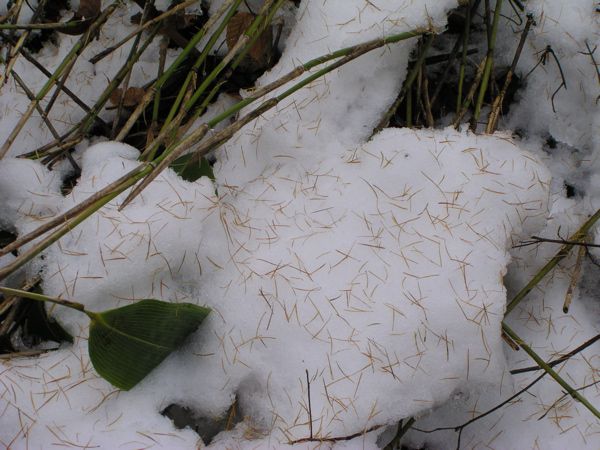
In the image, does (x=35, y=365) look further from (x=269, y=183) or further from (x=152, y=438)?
(x=269, y=183)

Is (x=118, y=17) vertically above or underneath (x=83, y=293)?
above

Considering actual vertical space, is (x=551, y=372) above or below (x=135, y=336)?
above

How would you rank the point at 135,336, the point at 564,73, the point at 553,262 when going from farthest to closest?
the point at 564,73, the point at 553,262, the point at 135,336

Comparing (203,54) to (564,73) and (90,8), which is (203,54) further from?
(564,73)

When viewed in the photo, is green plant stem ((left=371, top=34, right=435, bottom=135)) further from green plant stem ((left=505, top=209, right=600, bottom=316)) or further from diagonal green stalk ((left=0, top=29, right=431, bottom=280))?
green plant stem ((left=505, top=209, right=600, bottom=316))

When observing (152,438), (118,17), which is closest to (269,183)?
(152,438)

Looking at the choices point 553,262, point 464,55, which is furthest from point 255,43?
point 553,262

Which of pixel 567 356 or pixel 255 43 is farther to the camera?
pixel 255 43
